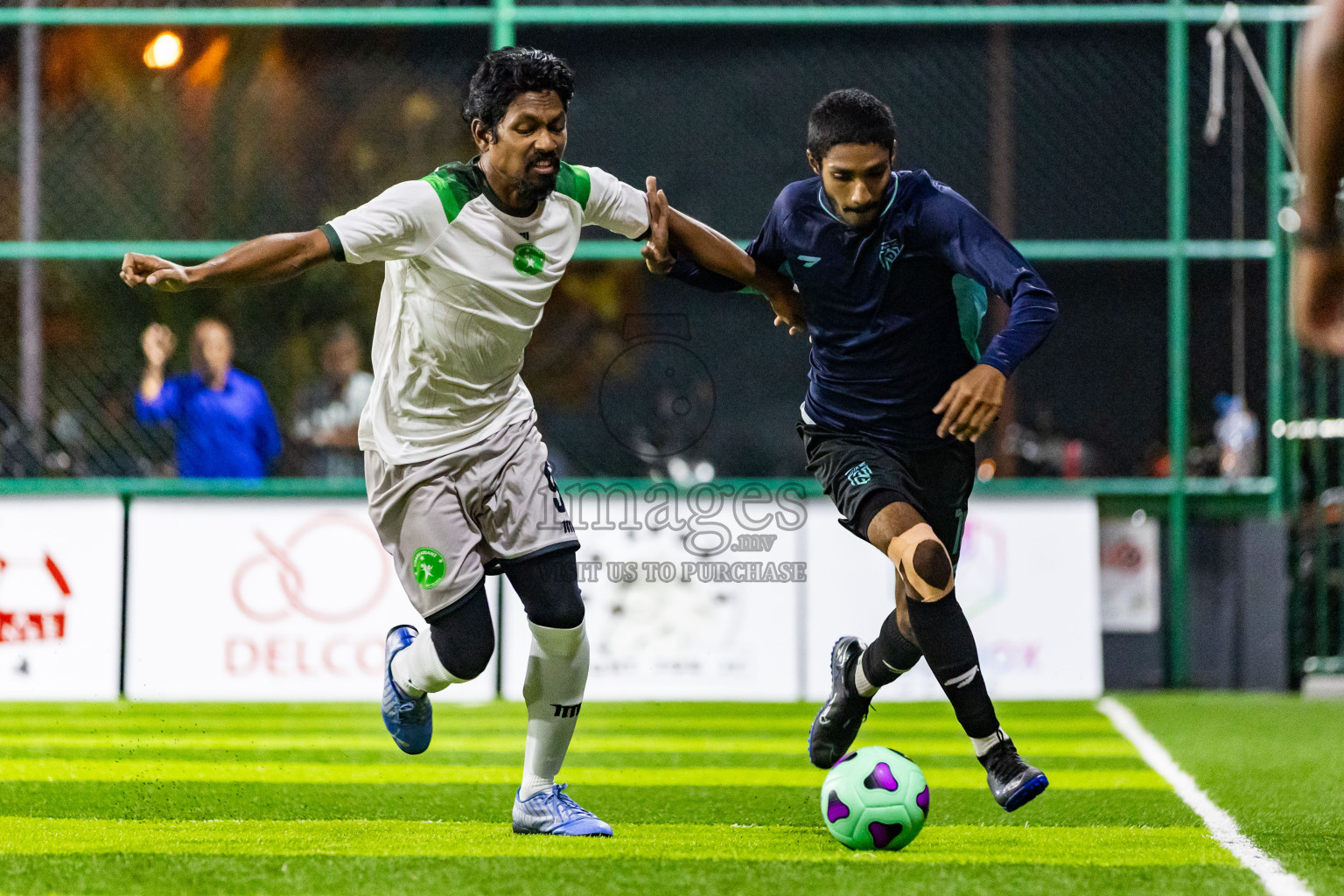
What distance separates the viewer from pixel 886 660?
5328mm

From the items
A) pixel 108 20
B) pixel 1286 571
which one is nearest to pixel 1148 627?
pixel 1286 571

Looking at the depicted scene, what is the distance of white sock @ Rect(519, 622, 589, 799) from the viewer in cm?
491

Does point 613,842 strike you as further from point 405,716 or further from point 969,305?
point 969,305

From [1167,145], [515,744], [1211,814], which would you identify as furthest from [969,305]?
[1167,145]

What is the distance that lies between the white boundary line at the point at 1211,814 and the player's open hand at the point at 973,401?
133cm

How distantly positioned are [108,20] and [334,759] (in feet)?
20.1

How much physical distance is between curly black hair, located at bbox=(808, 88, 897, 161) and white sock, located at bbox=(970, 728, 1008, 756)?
1.69m

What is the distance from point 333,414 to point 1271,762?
6.21 meters

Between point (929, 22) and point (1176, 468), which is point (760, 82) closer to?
point (929, 22)

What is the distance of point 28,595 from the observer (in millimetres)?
9547

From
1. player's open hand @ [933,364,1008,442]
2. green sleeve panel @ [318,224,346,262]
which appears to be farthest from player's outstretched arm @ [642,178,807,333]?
green sleeve panel @ [318,224,346,262]

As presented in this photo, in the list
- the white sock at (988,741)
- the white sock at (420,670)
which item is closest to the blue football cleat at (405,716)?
the white sock at (420,670)

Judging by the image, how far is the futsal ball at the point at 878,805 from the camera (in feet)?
14.9

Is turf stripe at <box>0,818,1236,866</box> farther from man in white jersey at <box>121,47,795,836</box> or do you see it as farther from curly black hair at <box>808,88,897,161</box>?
curly black hair at <box>808,88,897,161</box>
